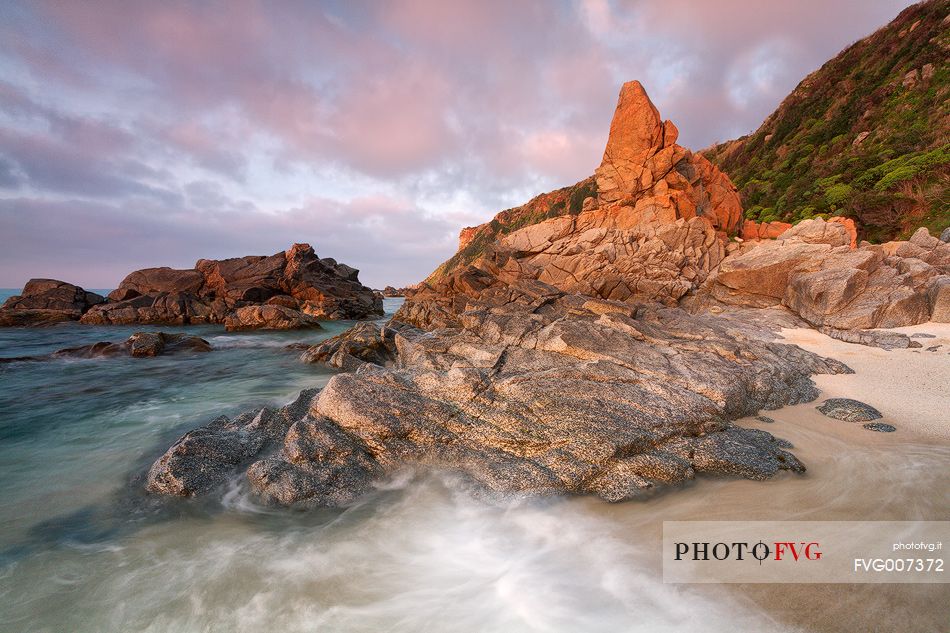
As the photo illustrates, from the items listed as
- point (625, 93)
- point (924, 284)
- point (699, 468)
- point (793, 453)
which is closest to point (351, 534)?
point (699, 468)

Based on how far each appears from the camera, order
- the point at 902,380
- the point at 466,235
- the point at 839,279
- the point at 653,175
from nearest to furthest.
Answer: the point at 902,380 < the point at 839,279 < the point at 653,175 < the point at 466,235

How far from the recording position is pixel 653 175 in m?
37.4

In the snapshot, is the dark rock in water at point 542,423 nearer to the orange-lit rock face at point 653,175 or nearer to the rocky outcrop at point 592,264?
the rocky outcrop at point 592,264

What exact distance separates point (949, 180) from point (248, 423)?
5208 cm

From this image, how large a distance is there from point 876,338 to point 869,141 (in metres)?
50.9

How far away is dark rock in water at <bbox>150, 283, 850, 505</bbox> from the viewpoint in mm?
6133

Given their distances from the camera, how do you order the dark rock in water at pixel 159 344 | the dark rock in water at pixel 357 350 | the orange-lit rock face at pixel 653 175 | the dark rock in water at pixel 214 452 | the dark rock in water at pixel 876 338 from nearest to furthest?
the dark rock in water at pixel 214 452 < the dark rock in water at pixel 876 338 < the dark rock in water at pixel 357 350 < the dark rock in water at pixel 159 344 < the orange-lit rock face at pixel 653 175

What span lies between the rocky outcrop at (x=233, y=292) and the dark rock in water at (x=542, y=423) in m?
28.8

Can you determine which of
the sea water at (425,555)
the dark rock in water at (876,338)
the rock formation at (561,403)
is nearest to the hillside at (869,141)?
the rock formation at (561,403)

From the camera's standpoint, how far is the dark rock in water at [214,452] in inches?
249

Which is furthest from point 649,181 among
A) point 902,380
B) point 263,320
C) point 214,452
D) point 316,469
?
point 214,452

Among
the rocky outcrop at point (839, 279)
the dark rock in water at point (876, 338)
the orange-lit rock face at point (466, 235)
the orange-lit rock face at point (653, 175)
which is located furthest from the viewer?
the orange-lit rock face at point (466, 235)

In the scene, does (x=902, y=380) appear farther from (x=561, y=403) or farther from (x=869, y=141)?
(x=869, y=141)

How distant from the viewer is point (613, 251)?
35781 millimetres
